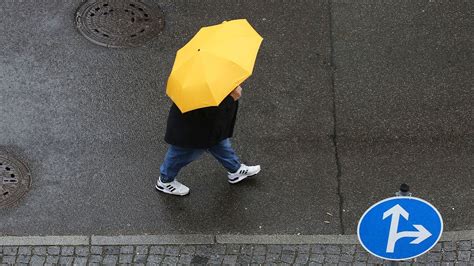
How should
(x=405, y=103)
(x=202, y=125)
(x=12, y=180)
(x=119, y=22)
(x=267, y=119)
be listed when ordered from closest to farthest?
1. (x=202, y=125)
2. (x=12, y=180)
3. (x=267, y=119)
4. (x=405, y=103)
5. (x=119, y=22)

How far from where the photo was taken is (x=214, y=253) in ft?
22.3

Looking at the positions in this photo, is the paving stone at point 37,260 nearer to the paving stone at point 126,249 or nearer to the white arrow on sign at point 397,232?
the paving stone at point 126,249

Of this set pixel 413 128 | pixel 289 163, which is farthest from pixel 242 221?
pixel 413 128

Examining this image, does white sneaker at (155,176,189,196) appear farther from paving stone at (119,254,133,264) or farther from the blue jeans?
paving stone at (119,254,133,264)

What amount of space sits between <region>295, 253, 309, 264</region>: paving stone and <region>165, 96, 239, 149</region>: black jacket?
4.06ft

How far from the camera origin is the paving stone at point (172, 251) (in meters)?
6.79

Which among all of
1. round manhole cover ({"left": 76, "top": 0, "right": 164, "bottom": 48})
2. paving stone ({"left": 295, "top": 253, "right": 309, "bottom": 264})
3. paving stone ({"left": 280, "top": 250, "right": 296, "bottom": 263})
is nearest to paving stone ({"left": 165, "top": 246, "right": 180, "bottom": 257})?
paving stone ({"left": 280, "top": 250, "right": 296, "bottom": 263})

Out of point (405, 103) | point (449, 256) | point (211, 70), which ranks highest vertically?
point (211, 70)

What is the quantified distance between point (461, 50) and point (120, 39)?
3730mm

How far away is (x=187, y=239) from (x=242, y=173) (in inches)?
32.5

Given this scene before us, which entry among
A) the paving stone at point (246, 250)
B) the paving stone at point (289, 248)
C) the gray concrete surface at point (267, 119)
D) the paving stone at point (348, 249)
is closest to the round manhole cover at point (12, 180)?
the gray concrete surface at point (267, 119)

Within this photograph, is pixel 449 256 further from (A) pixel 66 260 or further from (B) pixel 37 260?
(B) pixel 37 260

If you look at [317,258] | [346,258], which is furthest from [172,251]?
[346,258]

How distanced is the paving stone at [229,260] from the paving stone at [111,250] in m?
0.94
